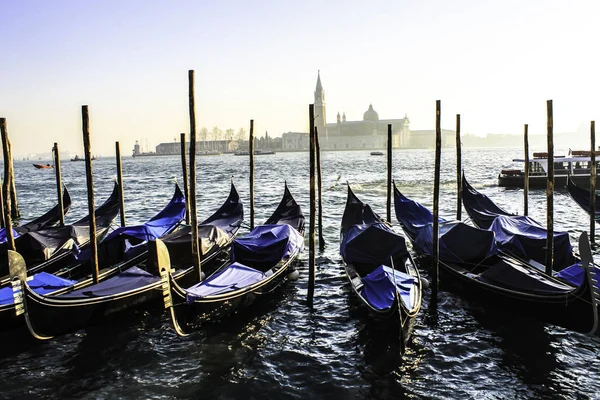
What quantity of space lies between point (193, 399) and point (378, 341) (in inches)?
106

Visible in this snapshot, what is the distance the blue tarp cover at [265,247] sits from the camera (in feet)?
30.7

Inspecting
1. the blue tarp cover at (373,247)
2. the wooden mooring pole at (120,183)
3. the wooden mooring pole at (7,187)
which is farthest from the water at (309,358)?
the wooden mooring pole at (120,183)

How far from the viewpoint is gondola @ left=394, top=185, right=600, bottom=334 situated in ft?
20.6

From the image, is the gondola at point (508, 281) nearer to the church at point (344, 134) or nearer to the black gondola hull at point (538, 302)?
the black gondola hull at point (538, 302)

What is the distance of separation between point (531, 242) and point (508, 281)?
236cm

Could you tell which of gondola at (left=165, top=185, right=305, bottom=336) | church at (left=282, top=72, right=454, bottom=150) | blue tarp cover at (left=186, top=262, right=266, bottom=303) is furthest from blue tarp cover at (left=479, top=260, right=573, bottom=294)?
church at (left=282, top=72, right=454, bottom=150)

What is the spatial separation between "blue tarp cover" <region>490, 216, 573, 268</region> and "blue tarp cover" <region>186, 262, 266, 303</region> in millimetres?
5046

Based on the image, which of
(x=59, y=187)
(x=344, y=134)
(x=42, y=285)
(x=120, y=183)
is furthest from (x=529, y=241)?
(x=344, y=134)

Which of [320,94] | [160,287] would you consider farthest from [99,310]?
[320,94]

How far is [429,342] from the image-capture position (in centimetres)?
687

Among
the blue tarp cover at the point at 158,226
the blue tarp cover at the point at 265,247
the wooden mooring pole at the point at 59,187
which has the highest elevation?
the wooden mooring pole at the point at 59,187

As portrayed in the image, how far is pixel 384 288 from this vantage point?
7.26 metres

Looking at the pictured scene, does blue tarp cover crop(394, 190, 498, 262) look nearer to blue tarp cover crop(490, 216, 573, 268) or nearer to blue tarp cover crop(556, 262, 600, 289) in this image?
blue tarp cover crop(490, 216, 573, 268)

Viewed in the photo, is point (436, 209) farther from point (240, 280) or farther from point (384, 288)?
point (240, 280)
